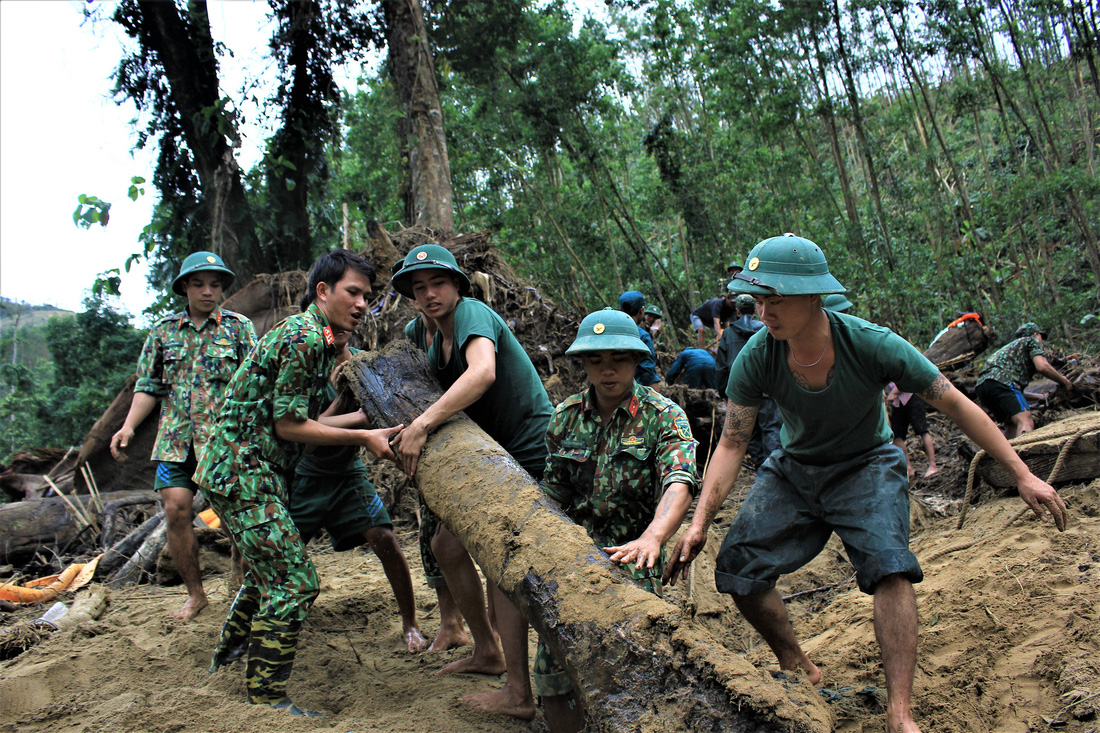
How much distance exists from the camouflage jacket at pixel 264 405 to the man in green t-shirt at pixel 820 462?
175 centimetres

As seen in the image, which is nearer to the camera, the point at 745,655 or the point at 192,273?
the point at 745,655

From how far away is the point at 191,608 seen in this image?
418 centimetres

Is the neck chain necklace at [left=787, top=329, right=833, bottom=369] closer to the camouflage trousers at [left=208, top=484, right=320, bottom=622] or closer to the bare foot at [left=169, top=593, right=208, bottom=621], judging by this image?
Result: the camouflage trousers at [left=208, top=484, right=320, bottom=622]

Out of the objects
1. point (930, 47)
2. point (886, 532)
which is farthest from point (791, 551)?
point (930, 47)

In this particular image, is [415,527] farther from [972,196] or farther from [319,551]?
[972,196]

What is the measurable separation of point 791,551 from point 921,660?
A: 0.85 m

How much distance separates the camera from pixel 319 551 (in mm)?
6195

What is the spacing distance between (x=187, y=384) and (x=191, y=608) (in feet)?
4.49

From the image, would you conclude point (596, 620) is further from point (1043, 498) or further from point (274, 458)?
point (274, 458)

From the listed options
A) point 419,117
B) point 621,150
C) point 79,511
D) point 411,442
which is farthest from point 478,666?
point 621,150

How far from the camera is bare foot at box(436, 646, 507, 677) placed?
3.40m

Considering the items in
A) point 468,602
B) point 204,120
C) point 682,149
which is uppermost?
point 204,120

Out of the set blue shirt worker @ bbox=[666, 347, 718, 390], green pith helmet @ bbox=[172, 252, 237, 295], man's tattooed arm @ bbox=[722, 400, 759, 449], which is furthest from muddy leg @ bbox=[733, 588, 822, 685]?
blue shirt worker @ bbox=[666, 347, 718, 390]

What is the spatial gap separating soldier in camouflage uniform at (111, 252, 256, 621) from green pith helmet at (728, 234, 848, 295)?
132 inches
